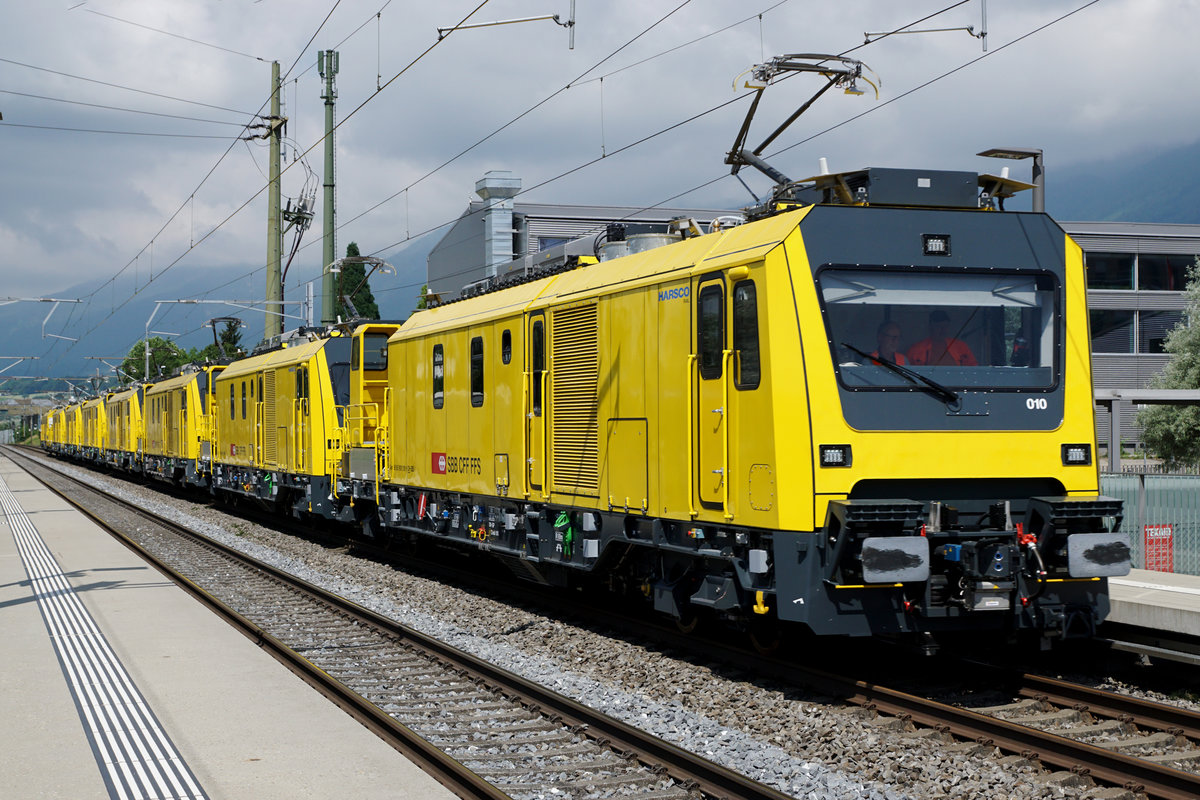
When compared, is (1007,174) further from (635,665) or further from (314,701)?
(314,701)

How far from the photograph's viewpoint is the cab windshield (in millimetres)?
8852

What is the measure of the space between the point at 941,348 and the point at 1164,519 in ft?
20.6

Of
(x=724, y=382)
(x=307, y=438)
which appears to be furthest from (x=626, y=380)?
(x=307, y=438)

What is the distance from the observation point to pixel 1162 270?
52406 millimetres

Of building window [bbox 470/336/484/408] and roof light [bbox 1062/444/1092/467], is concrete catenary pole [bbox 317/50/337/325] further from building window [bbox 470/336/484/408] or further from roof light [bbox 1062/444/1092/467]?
roof light [bbox 1062/444/1092/467]

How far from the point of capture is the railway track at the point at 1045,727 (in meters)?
6.68

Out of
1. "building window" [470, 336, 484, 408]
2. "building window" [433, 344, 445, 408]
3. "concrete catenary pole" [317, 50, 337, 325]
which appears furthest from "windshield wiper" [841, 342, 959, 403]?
"concrete catenary pole" [317, 50, 337, 325]

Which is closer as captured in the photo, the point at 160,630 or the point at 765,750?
the point at 765,750

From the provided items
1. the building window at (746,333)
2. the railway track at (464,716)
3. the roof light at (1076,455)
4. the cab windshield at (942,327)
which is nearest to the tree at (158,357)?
the railway track at (464,716)

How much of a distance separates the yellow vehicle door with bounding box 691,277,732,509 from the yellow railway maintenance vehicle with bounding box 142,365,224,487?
24.9m

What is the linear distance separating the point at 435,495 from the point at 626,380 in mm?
5914

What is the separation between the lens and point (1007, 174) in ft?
32.2

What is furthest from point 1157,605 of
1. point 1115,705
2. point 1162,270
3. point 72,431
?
point 72,431

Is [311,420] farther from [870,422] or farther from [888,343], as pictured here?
[870,422]
